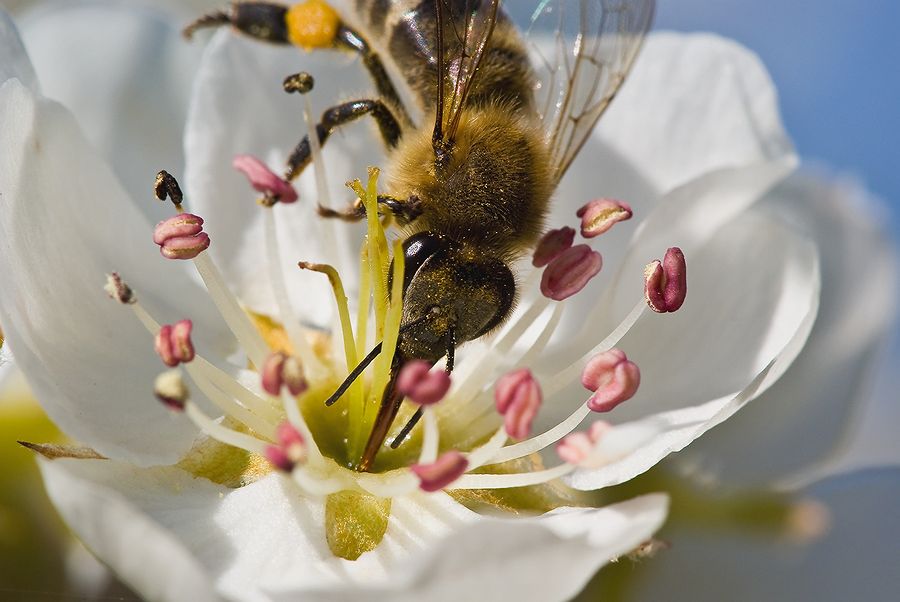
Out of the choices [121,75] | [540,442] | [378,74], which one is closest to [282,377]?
[540,442]

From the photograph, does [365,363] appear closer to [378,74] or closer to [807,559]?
[378,74]

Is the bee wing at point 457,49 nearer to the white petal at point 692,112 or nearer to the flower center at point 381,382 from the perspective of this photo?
the flower center at point 381,382

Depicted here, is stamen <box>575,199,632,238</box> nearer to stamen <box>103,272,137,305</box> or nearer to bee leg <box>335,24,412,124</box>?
bee leg <box>335,24,412,124</box>

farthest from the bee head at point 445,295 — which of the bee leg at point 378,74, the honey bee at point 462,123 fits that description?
the bee leg at point 378,74

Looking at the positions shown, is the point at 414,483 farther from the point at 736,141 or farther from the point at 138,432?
the point at 736,141

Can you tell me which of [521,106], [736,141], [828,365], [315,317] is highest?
[521,106]

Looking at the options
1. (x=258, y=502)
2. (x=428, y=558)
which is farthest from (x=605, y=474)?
(x=428, y=558)

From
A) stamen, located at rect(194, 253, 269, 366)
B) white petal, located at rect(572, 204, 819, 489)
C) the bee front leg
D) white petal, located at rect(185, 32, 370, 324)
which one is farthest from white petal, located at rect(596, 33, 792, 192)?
stamen, located at rect(194, 253, 269, 366)
